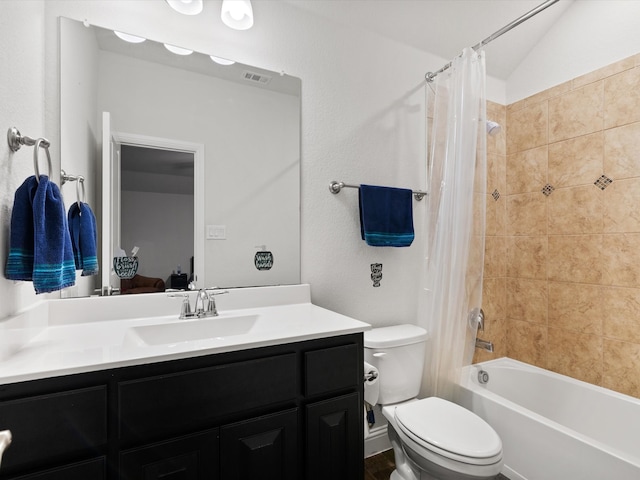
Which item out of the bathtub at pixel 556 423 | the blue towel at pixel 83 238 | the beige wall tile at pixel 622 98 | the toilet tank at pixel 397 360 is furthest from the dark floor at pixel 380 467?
the beige wall tile at pixel 622 98

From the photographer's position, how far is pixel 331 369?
1.18 m

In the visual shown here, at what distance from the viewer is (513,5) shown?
6.59ft

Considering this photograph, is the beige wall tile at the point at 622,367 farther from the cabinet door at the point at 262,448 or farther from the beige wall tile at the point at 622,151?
the cabinet door at the point at 262,448

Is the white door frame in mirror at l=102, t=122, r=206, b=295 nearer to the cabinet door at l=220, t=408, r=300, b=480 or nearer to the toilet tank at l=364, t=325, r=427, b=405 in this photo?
the cabinet door at l=220, t=408, r=300, b=480

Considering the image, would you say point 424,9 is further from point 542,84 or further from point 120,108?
point 120,108

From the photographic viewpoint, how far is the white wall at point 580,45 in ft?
6.09

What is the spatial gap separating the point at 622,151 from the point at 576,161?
23 cm

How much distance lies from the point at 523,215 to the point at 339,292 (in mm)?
1481

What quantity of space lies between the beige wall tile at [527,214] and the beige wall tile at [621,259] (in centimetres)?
37

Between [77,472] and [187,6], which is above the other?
[187,6]

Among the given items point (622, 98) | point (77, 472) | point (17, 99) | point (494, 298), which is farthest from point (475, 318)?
point (17, 99)

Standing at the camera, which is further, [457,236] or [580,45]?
[580,45]

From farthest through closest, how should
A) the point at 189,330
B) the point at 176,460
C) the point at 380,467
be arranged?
the point at 380,467 → the point at 189,330 → the point at 176,460

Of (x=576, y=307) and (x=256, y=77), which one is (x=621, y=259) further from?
(x=256, y=77)
